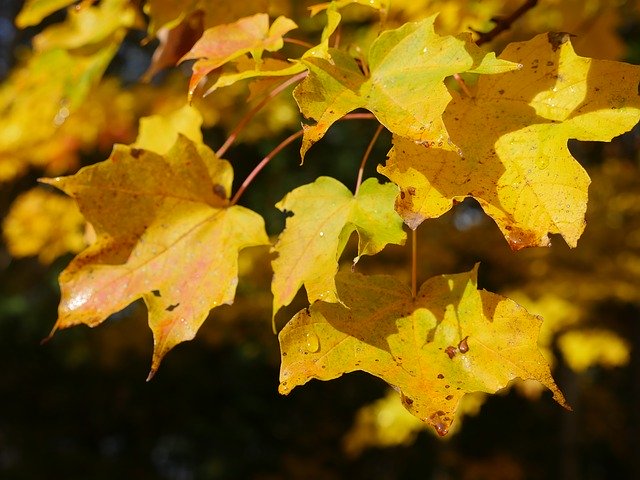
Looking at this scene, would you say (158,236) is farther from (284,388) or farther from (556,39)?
(556,39)

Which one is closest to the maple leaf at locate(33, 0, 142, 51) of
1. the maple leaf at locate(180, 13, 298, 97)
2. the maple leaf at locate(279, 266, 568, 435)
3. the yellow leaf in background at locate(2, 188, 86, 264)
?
the maple leaf at locate(180, 13, 298, 97)

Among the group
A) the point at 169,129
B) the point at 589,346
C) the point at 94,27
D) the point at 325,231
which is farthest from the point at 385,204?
the point at 589,346

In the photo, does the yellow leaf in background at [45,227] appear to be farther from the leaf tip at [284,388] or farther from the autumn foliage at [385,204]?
the leaf tip at [284,388]

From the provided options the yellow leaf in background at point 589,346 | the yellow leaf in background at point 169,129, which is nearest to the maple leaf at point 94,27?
the yellow leaf in background at point 169,129

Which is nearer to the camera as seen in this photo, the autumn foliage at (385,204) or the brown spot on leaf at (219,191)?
the autumn foliage at (385,204)

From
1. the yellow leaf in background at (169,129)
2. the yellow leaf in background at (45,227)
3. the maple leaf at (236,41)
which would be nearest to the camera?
the maple leaf at (236,41)

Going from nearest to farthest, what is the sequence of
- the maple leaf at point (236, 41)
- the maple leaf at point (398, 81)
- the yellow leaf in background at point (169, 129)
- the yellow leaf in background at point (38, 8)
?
the maple leaf at point (398, 81) → the maple leaf at point (236, 41) → the yellow leaf in background at point (169, 129) → the yellow leaf in background at point (38, 8)

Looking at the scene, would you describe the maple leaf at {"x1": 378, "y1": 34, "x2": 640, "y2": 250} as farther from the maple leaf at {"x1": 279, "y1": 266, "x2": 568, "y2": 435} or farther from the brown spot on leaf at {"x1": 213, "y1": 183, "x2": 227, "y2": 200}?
the brown spot on leaf at {"x1": 213, "y1": 183, "x2": 227, "y2": 200}
